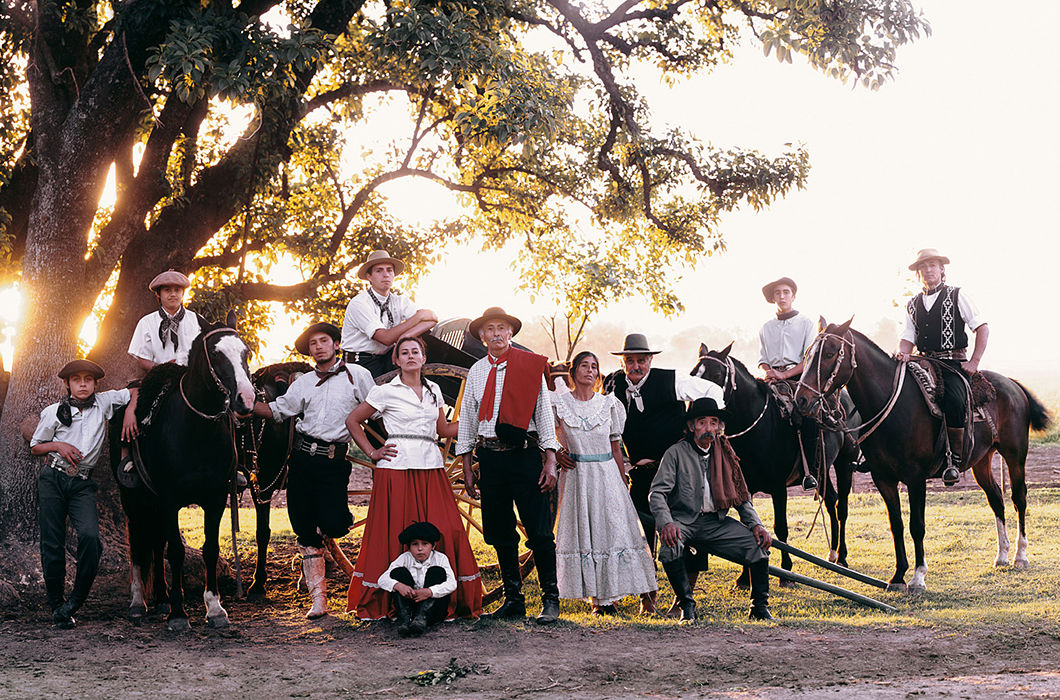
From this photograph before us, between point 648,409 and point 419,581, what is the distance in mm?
2280

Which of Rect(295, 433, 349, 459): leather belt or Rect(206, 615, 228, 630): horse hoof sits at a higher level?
Rect(295, 433, 349, 459): leather belt

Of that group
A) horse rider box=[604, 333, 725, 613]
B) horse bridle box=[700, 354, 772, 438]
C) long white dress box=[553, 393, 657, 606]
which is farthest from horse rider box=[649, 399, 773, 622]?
horse bridle box=[700, 354, 772, 438]

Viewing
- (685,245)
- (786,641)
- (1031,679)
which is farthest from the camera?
(685,245)

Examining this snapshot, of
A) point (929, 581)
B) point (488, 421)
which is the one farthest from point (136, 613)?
point (929, 581)

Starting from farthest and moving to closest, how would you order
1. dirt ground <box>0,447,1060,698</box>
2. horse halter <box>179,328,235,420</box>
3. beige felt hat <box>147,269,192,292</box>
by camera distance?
beige felt hat <box>147,269,192,292</box> → horse halter <box>179,328,235,420</box> → dirt ground <box>0,447,1060,698</box>

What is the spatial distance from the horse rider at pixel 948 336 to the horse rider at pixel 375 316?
14.7ft

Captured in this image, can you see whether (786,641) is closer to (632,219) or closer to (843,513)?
(843,513)

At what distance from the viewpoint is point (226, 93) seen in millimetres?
7652

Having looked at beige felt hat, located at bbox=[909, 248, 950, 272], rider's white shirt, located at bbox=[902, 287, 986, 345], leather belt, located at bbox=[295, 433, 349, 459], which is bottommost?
leather belt, located at bbox=[295, 433, 349, 459]

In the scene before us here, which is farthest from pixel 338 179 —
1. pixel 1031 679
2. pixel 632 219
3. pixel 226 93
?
pixel 1031 679

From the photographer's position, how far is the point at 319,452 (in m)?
6.98

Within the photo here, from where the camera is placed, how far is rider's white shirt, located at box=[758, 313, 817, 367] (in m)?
8.59

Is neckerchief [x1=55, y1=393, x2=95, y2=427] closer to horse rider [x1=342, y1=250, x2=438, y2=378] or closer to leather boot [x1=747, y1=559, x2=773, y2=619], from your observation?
horse rider [x1=342, y1=250, x2=438, y2=378]

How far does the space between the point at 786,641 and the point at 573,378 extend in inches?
92.6
